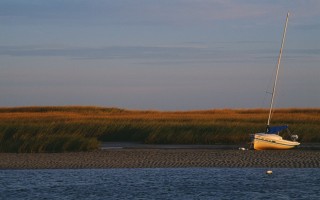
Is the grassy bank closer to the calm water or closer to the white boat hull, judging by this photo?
the white boat hull

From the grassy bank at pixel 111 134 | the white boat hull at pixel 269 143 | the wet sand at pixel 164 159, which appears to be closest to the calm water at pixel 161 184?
the wet sand at pixel 164 159

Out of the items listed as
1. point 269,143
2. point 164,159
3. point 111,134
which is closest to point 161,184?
point 164,159

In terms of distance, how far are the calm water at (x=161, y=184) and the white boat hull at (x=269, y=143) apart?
6595 mm

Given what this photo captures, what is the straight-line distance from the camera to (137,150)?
33.3 m

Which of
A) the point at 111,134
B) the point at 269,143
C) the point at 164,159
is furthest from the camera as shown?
the point at 111,134

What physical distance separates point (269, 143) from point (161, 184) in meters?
11.6

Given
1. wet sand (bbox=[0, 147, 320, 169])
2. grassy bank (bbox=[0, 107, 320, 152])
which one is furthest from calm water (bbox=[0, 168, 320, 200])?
grassy bank (bbox=[0, 107, 320, 152])

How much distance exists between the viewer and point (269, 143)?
107 feet

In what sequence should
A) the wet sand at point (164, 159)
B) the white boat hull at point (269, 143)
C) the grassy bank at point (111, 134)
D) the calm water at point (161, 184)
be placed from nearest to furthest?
the calm water at point (161, 184), the wet sand at point (164, 159), the grassy bank at point (111, 134), the white boat hull at point (269, 143)

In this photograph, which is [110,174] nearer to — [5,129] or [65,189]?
[65,189]

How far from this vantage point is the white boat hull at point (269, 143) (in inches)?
1270

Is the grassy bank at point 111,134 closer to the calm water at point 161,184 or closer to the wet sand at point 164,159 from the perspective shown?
the wet sand at point 164,159

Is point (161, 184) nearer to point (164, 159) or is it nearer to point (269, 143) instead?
point (164, 159)

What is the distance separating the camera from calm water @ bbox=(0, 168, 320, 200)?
66.5 ft
